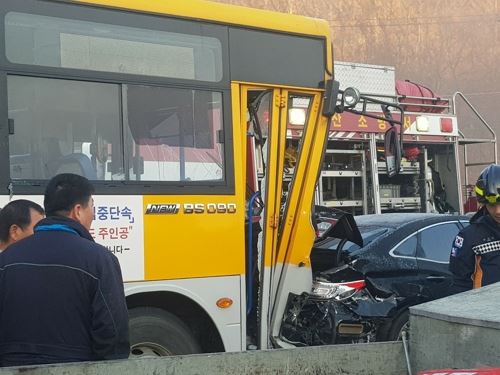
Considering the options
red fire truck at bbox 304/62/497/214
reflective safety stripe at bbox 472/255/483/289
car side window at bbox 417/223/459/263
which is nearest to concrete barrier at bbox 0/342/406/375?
reflective safety stripe at bbox 472/255/483/289

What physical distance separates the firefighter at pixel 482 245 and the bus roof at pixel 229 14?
1911mm

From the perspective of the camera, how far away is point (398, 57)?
28.5 meters

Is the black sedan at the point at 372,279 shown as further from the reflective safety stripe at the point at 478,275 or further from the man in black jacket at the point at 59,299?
the man in black jacket at the point at 59,299

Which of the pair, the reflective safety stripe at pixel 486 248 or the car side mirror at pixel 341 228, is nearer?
the reflective safety stripe at pixel 486 248

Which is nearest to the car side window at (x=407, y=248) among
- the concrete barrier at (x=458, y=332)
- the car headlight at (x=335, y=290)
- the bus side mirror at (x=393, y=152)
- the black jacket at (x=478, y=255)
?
the car headlight at (x=335, y=290)

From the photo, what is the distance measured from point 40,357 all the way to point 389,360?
1501mm

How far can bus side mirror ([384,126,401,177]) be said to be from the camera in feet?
18.8

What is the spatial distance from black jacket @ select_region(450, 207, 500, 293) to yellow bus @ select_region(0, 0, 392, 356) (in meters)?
1.52

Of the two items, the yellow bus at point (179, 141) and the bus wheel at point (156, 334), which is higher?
the yellow bus at point (179, 141)

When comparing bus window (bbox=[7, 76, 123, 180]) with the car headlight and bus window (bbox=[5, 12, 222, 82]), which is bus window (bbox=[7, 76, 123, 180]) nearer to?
bus window (bbox=[5, 12, 222, 82])

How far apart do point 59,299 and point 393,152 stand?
366 centimetres

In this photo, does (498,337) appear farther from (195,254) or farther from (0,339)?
(195,254)

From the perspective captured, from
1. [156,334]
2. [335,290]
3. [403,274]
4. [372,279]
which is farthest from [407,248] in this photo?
[156,334]

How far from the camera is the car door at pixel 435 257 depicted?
640cm
